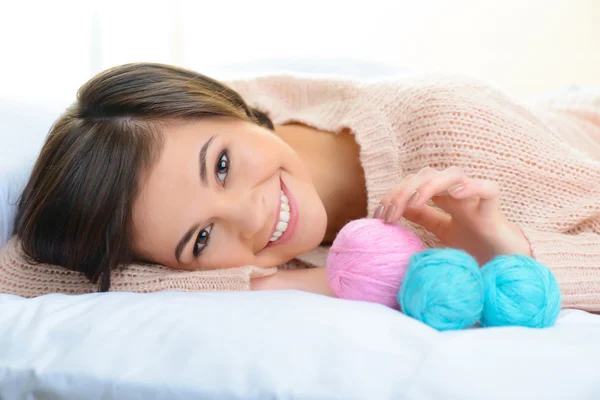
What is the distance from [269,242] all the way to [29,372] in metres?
0.49

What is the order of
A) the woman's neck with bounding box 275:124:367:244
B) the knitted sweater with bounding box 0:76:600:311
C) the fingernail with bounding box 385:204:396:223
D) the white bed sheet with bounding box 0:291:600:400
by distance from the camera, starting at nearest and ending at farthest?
the white bed sheet with bounding box 0:291:600:400
the fingernail with bounding box 385:204:396:223
the knitted sweater with bounding box 0:76:600:311
the woman's neck with bounding box 275:124:367:244

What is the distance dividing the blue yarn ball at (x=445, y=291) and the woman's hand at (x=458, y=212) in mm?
153

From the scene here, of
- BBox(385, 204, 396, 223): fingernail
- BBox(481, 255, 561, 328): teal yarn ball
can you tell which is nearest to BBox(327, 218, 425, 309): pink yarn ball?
BBox(385, 204, 396, 223): fingernail

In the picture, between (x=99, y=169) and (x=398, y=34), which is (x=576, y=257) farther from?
(x=398, y=34)

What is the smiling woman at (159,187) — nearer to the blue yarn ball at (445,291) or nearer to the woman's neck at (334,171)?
the woman's neck at (334,171)

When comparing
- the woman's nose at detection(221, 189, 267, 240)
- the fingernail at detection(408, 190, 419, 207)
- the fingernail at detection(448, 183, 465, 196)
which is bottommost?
the woman's nose at detection(221, 189, 267, 240)

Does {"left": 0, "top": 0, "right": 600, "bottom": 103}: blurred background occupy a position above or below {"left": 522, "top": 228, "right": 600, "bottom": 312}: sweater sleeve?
above

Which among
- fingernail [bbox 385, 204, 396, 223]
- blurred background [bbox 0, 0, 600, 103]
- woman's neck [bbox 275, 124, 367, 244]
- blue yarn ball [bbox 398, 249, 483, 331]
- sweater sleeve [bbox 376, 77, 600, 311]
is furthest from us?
blurred background [bbox 0, 0, 600, 103]

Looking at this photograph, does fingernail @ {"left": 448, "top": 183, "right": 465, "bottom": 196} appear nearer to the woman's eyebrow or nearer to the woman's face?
the woman's face

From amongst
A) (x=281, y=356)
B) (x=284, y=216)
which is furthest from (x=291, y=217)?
(x=281, y=356)

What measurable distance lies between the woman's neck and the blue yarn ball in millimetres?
563

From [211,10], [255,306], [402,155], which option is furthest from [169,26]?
[255,306]

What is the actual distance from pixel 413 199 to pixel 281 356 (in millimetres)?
361

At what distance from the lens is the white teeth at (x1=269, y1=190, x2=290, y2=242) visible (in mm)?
1065
